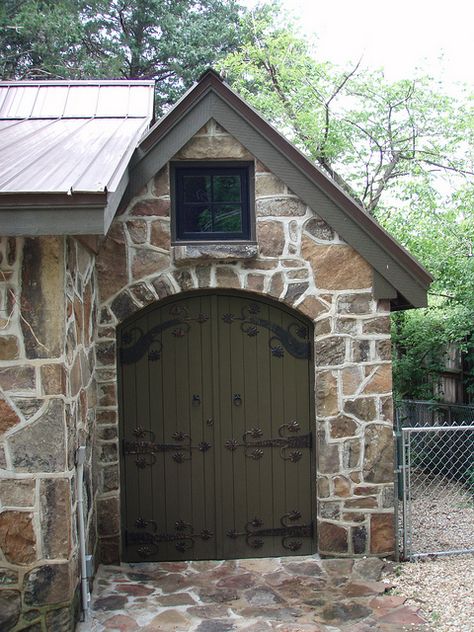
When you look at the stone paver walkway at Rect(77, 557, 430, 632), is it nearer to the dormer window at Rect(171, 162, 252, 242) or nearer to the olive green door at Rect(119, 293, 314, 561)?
the olive green door at Rect(119, 293, 314, 561)

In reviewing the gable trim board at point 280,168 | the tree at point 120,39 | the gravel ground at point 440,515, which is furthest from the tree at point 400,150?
the tree at point 120,39

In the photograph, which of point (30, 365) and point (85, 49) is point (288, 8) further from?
point (30, 365)

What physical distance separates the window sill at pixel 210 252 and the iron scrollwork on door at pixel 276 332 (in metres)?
0.50

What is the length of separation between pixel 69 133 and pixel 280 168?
193 centimetres

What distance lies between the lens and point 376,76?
994 cm

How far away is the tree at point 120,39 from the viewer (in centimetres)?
1409

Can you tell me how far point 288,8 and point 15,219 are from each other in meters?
10.4

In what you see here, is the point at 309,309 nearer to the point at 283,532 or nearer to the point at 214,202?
the point at 214,202

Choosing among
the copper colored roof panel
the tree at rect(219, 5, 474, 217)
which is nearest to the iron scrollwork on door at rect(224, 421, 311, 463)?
the copper colored roof panel

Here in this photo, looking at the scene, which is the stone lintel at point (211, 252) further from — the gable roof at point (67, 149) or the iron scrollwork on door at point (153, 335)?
the gable roof at point (67, 149)

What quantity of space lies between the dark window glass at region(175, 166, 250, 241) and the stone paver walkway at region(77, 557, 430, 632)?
9.09ft

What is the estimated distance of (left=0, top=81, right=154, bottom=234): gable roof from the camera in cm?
341

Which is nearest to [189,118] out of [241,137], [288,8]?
[241,137]

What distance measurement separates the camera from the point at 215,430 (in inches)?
217
